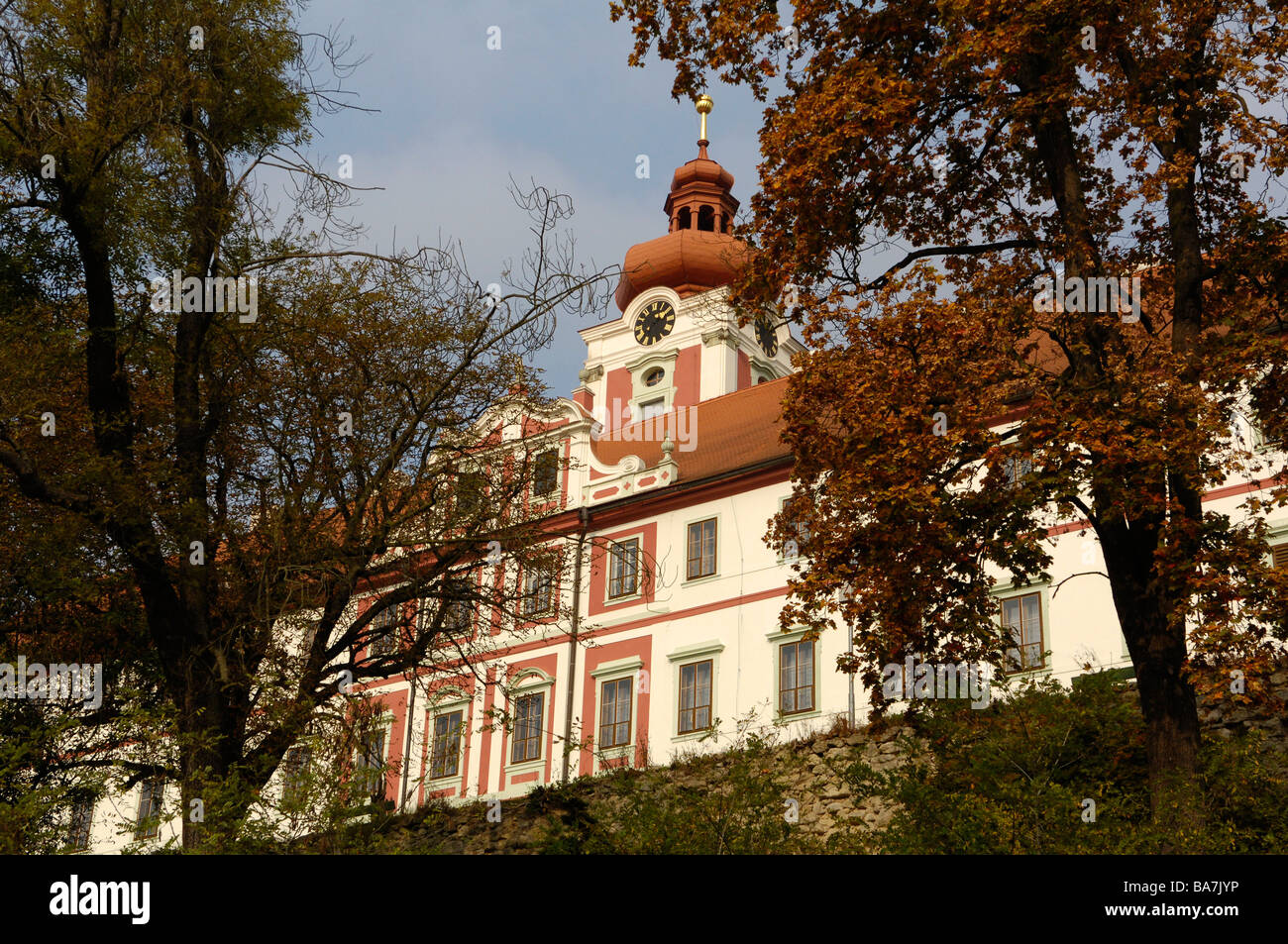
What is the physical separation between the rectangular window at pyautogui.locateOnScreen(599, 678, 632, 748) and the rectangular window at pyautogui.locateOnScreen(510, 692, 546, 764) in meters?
1.67

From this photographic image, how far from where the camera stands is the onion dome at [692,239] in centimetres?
5397

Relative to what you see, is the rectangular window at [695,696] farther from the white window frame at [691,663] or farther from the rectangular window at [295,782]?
the rectangular window at [295,782]

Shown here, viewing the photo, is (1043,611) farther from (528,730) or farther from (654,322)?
(654,322)

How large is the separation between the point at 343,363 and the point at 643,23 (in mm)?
5696

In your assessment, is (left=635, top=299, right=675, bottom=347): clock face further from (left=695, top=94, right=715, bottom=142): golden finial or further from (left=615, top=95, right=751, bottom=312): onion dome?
(left=695, top=94, right=715, bottom=142): golden finial

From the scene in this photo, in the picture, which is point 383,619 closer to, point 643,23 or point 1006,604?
point 1006,604

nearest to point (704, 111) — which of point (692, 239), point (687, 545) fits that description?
point (692, 239)

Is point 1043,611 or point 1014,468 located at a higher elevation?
point 1014,468

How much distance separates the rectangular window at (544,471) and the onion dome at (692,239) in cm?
3013

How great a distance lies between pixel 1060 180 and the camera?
602 inches

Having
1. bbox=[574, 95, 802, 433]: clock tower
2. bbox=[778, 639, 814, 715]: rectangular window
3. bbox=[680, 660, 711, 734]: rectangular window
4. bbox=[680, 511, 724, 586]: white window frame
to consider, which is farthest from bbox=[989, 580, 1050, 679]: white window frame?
bbox=[574, 95, 802, 433]: clock tower

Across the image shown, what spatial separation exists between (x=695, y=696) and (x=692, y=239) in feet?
86.1

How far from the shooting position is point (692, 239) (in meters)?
55.2
